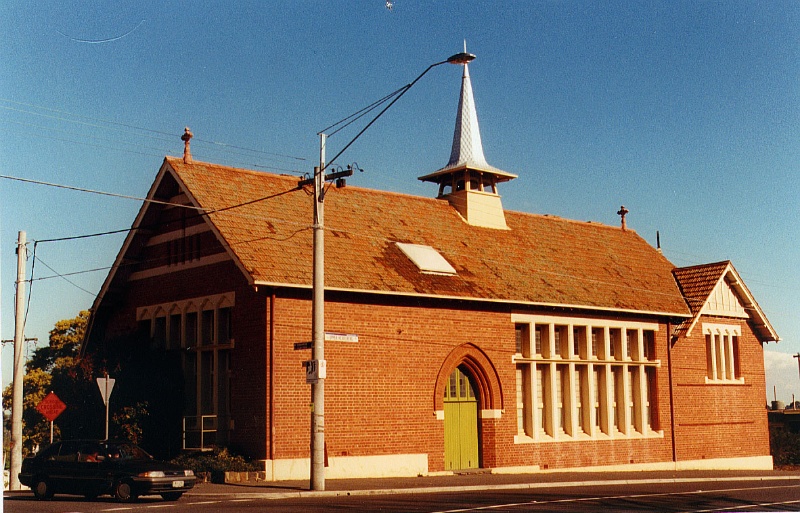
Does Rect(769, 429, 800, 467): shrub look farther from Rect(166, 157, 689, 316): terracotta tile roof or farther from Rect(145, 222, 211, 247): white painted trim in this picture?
Rect(145, 222, 211, 247): white painted trim

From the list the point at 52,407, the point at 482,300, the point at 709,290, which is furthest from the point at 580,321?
the point at 52,407

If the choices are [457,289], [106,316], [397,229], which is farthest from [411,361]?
[106,316]

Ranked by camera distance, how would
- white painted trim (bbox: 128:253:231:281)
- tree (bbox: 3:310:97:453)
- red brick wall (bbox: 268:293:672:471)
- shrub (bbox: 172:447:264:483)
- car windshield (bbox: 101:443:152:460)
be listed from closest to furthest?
car windshield (bbox: 101:443:152:460) → shrub (bbox: 172:447:264:483) → red brick wall (bbox: 268:293:672:471) → white painted trim (bbox: 128:253:231:281) → tree (bbox: 3:310:97:453)

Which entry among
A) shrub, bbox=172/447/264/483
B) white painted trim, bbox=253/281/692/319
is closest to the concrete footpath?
shrub, bbox=172/447/264/483

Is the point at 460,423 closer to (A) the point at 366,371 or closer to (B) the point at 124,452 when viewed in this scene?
(A) the point at 366,371

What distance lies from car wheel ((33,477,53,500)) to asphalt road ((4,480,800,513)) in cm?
20

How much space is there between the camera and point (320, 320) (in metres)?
23.0

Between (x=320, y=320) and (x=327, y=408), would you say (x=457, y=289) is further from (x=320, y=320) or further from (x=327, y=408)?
(x=320, y=320)

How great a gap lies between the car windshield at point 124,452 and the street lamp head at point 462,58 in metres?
10.8

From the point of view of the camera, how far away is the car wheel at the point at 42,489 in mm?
21531

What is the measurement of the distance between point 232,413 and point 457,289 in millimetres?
7827

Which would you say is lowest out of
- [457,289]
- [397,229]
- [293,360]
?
[293,360]

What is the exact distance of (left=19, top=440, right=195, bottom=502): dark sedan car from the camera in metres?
20.5

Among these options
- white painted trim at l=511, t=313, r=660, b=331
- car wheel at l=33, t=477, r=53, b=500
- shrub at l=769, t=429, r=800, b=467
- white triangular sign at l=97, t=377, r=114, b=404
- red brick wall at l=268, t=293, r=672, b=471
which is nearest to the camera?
car wheel at l=33, t=477, r=53, b=500
